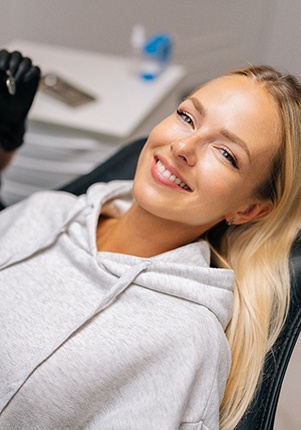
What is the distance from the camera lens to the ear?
1022 mm

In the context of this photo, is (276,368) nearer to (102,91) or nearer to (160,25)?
(102,91)

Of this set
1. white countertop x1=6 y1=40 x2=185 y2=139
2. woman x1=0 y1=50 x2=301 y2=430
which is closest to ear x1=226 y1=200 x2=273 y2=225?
woman x1=0 y1=50 x2=301 y2=430

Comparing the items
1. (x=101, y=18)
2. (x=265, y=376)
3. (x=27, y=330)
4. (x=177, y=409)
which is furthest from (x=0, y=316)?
(x=101, y=18)

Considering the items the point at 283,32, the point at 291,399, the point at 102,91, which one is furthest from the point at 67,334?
the point at 283,32

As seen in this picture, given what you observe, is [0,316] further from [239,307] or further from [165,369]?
[239,307]

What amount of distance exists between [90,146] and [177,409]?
0.95 m

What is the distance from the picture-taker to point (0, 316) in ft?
3.21

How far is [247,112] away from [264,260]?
26cm

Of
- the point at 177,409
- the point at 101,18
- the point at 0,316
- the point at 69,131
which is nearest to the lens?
the point at 177,409

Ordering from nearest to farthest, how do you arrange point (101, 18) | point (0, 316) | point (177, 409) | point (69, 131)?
point (177, 409)
point (0, 316)
point (69, 131)
point (101, 18)

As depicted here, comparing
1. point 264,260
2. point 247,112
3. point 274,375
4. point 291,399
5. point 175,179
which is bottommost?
point 291,399

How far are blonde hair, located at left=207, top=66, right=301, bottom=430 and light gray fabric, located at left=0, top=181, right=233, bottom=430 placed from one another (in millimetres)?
39

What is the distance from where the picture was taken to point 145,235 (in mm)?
1042

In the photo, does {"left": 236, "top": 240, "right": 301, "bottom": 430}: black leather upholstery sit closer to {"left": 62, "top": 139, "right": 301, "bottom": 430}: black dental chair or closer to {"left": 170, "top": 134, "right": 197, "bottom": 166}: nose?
{"left": 62, "top": 139, "right": 301, "bottom": 430}: black dental chair
